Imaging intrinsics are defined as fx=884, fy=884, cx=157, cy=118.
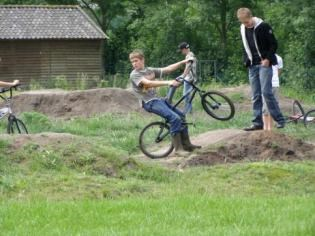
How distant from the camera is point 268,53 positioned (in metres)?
13.8

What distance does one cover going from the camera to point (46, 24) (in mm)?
45719

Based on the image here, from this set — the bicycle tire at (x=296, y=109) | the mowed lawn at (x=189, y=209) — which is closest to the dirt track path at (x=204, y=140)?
the mowed lawn at (x=189, y=209)

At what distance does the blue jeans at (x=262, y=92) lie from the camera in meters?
13.9

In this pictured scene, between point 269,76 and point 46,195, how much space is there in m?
5.35

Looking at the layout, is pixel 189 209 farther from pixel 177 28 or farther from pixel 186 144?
pixel 177 28

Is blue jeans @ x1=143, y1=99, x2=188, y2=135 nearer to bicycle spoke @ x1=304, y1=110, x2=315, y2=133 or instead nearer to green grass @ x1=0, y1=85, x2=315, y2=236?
green grass @ x1=0, y1=85, x2=315, y2=236

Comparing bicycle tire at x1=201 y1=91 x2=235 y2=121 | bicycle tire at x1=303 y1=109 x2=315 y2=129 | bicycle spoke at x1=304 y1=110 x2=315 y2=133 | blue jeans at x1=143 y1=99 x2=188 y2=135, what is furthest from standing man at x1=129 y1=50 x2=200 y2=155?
bicycle tire at x1=303 y1=109 x2=315 y2=129

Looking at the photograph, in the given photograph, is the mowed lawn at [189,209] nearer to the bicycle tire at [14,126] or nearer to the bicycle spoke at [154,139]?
the bicycle spoke at [154,139]

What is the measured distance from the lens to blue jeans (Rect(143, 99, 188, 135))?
1327cm

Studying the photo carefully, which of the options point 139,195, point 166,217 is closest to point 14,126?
point 139,195

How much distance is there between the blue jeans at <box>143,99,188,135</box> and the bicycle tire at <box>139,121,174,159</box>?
0.35 m

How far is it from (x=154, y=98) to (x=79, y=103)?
12.6m

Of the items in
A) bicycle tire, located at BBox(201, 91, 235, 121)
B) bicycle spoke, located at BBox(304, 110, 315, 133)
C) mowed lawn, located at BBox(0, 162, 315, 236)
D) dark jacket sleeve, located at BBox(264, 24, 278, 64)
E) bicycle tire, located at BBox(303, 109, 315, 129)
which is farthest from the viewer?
bicycle tire, located at BBox(303, 109, 315, 129)

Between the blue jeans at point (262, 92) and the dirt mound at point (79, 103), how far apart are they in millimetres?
9987
